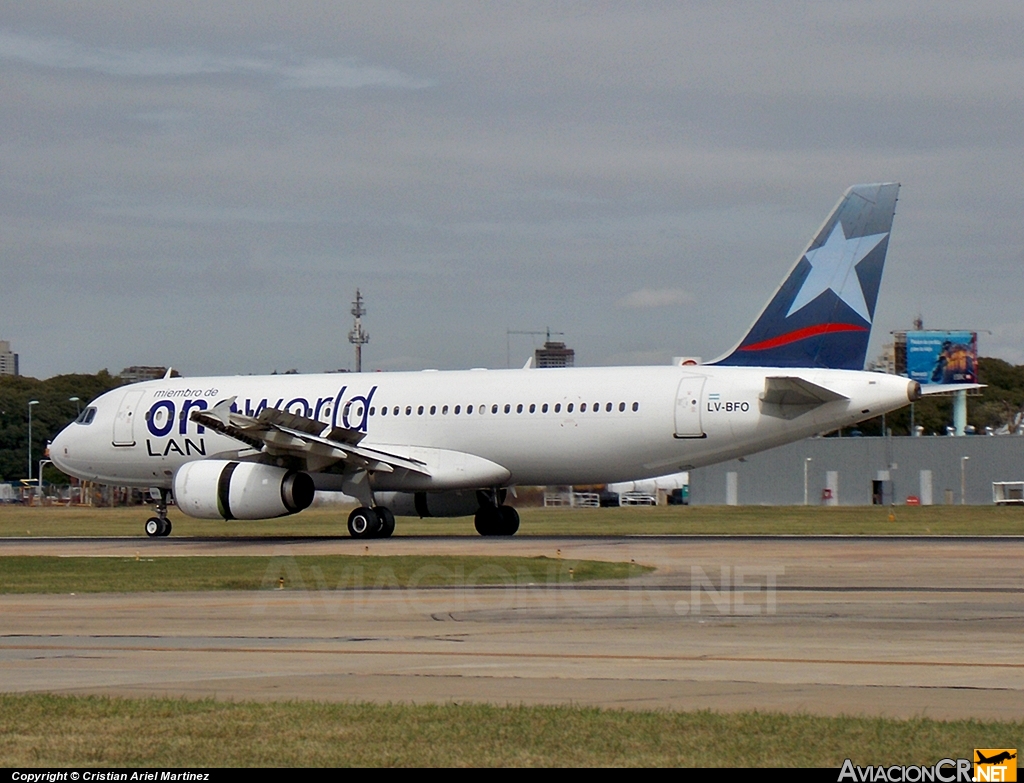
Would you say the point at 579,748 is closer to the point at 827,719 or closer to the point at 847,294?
the point at 827,719

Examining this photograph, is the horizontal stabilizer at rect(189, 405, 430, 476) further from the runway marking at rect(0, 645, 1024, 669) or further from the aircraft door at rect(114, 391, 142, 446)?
the runway marking at rect(0, 645, 1024, 669)

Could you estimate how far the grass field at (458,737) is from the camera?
918 centimetres

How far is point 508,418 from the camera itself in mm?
38375

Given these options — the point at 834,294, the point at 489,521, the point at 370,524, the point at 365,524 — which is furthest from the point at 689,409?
the point at 365,524

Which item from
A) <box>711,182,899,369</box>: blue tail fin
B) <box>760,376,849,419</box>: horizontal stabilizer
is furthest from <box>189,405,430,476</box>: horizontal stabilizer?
<box>711,182,899,369</box>: blue tail fin

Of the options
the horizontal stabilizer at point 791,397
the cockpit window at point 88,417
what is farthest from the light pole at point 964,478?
the cockpit window at point 88,417

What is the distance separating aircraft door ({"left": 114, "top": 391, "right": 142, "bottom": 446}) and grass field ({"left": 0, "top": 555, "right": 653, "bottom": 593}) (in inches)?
525

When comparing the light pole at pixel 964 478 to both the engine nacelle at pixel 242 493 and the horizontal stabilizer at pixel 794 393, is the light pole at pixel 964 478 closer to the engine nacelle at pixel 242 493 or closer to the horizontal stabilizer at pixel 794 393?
the horizontal stabilizer at pixel 794 393

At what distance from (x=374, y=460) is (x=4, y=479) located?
108 m

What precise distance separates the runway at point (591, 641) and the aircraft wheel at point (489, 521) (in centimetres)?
1394

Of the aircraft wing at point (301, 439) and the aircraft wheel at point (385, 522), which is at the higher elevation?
the aircraft wing at point (301, 439)

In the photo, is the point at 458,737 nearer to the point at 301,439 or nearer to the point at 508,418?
the point at 301,439

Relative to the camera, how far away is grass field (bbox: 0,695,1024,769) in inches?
361

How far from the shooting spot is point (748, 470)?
8731 centimetres
